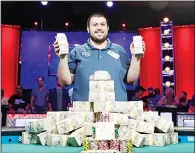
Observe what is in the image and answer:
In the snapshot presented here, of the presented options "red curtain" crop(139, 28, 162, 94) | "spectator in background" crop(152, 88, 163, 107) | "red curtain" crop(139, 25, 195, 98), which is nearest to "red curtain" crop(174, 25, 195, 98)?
"red curtain" crop(139, 25, 195, 98)

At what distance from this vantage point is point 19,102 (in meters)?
6.08

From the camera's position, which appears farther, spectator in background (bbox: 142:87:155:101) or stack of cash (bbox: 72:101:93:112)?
spectator in background (bbox: 142:87:155:101)

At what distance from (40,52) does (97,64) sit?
8.04 ft

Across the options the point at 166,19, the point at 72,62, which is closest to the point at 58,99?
the point at 72,62

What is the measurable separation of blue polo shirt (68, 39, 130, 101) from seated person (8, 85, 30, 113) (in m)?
1.19

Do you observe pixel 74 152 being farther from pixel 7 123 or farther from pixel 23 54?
pixel 23 54

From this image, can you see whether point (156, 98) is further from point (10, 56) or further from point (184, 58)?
point (10, 56)

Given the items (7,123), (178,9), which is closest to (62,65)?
(7,123)

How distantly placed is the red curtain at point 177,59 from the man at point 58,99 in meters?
1.93

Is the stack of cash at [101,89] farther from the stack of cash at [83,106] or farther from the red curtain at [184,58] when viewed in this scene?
the red curtain at [184,58]

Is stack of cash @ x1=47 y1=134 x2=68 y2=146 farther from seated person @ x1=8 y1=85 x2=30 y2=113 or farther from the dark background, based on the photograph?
the dark background

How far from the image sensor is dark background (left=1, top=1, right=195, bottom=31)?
7168 mm

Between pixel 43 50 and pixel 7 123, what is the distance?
2.20 meters

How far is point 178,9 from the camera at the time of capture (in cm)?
773
